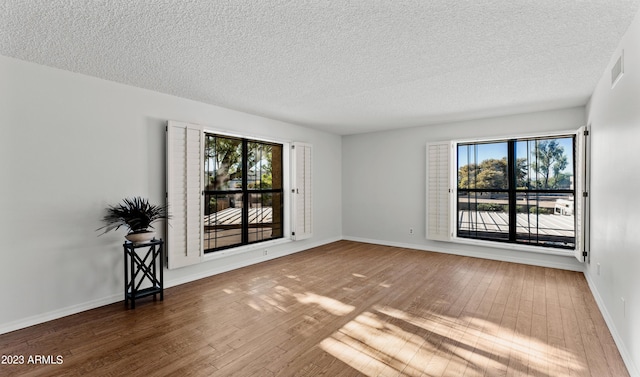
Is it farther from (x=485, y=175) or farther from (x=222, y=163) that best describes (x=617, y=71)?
(x=222, y=163)

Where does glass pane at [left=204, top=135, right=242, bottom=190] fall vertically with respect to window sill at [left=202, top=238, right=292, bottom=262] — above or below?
above

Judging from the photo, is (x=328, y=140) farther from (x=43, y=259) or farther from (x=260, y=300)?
(x=43, y=259)

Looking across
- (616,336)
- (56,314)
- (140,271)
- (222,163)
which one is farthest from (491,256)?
(56,314)

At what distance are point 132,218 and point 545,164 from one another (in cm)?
595

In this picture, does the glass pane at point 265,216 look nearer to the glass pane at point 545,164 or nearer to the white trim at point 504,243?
the white trim at point 504,243

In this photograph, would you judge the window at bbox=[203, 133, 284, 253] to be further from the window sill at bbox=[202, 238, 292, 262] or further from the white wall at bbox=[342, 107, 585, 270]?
the white wall at bbox=[342, 107, 585, 270]

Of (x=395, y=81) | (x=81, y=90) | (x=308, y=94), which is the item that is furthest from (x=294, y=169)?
(x=81, y=90)

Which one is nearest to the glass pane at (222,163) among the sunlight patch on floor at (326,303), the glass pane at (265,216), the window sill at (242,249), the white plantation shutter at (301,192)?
the glass pane at (265,216)

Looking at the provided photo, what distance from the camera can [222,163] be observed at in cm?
463

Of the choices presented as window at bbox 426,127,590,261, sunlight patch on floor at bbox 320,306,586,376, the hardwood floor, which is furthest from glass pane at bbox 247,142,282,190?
sunlight patch on floor at bbox 320,306,586,376

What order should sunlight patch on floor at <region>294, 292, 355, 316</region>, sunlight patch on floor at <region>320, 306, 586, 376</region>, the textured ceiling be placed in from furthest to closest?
sunlight patch on floor at <region>294, 292, 355, 316</region>
sunlight patch on floor at <region>320, 306, 586, 376</region>
the textured ceiling

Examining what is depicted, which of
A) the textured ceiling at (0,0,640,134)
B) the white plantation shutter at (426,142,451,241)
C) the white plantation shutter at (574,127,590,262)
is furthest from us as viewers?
the white plantation shutter at (426,142,451,241)

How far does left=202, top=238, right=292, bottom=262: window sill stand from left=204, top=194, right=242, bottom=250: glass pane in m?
0.17

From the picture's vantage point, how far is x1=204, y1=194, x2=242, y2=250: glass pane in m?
4.50
